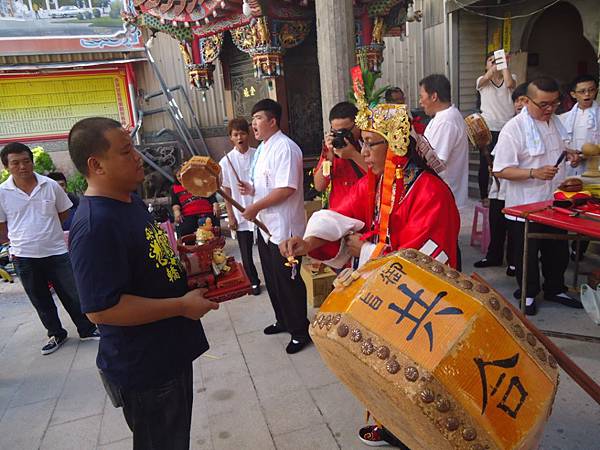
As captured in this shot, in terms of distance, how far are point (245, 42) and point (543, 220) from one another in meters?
4.97

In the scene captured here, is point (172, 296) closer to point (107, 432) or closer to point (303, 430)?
point (303, 430)

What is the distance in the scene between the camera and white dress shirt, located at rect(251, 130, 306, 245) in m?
Answer: 3.17

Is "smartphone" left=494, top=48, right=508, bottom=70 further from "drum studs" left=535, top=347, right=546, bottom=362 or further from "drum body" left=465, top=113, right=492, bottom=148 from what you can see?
"drum studs" left=535, top=347, right=546, bottom=362

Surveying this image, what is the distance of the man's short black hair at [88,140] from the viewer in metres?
1.52

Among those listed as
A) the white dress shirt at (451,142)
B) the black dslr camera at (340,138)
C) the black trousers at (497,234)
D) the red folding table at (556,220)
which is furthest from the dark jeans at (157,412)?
the black trousers at (497,234)

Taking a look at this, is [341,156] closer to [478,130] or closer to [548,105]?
[548,105]

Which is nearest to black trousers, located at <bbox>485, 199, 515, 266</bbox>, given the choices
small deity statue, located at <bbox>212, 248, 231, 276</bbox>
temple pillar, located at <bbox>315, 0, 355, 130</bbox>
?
temple pillar, located at <bbox>315, 0, 355, 130</bbox>

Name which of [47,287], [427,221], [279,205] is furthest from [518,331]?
[47,287]

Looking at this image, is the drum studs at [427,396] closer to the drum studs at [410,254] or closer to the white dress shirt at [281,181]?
the drum studs at [410,254]

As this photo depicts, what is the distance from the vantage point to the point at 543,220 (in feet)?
9.11

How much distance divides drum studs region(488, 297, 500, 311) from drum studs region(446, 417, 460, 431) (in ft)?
1.06

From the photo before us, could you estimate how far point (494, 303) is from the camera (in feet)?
4.06

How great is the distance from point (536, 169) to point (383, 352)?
9.33 feet

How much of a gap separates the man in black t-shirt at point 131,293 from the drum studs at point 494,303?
993 millimetres
